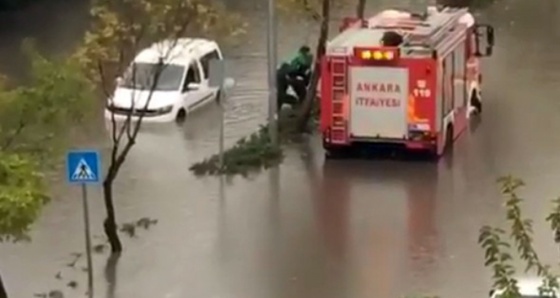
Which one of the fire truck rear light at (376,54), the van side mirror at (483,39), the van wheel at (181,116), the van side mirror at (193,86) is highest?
the fire truck rear light at (376,54)

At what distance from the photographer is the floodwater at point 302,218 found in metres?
20.9

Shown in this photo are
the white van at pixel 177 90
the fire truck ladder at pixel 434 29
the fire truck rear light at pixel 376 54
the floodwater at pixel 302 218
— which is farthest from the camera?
the white van at pixel 177 90

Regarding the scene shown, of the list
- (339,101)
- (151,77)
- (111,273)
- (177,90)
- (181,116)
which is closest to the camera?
(111,273)

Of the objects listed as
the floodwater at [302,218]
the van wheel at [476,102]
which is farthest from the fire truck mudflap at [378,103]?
the van wheel at [476,102]

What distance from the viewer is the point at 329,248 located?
73.6 ft

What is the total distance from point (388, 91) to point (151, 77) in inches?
158

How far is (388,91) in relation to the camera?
91.0ft

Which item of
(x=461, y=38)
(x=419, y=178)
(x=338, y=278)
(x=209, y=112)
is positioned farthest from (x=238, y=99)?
(x=338, y=278)

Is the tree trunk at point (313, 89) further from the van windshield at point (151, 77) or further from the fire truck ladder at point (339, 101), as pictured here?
the van windshield at point (151, 77)

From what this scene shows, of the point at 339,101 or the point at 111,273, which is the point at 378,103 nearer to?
the point at 339,101

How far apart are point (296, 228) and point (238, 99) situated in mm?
10743

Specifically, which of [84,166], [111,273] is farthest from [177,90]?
[84,166]

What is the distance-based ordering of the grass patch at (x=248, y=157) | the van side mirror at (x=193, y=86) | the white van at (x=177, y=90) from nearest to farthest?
the grass patch at (x=248, y=157), the white van at (x=177, y=90), the van side mirror at (x=193, y=86)

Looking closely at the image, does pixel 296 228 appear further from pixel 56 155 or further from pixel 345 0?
pixel 345 0
